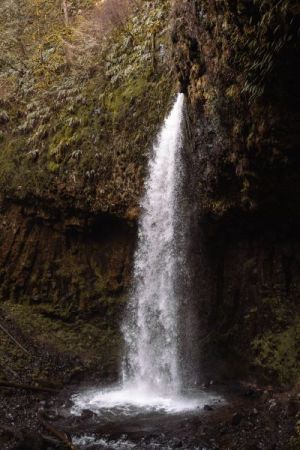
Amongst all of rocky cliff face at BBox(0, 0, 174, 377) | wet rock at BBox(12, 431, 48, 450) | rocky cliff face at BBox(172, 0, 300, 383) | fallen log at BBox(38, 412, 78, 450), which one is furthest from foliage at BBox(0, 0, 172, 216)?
wet rock at BBox(12, 431, 48, 450)

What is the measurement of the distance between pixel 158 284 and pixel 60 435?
5.07 m

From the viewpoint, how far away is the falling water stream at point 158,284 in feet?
39.4

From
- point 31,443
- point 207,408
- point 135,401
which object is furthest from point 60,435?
point 207,408

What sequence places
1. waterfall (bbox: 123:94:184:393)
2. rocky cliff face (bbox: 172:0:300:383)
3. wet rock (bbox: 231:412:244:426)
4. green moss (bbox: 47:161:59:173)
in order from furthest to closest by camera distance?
1. green moss (bbox: 47:161:59:173)
2. waterfall (bbox: 123:94:184:393)
3. wet rock (bbox: 231:412:244:426)
4. rocky cliff face (bbox: 172:0:300:383)

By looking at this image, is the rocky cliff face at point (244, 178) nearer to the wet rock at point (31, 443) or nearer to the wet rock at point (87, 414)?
the wet rock at point (87, 414)

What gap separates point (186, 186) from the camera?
40.3ft

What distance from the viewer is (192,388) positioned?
11586 millimetres

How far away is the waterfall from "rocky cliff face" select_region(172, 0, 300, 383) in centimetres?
69

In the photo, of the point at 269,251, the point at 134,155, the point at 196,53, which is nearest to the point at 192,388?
the point at 269,251

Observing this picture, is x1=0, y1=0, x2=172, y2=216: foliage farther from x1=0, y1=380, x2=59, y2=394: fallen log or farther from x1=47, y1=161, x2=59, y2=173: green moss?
x1=0, y1=380, x2=59, y2=394: fallen log

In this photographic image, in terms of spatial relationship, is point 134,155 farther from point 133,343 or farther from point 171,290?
point 133,343

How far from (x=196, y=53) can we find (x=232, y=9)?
10.6 feet

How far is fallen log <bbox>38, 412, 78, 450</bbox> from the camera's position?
26.1 ft

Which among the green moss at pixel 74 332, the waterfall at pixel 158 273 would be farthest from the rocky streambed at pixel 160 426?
the green moss at pixel 74 332
